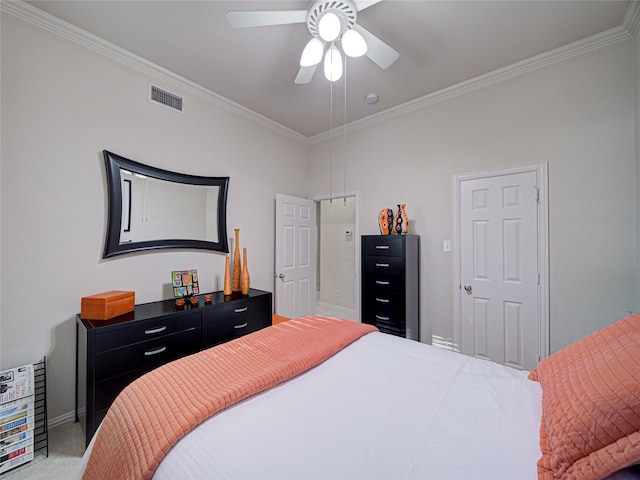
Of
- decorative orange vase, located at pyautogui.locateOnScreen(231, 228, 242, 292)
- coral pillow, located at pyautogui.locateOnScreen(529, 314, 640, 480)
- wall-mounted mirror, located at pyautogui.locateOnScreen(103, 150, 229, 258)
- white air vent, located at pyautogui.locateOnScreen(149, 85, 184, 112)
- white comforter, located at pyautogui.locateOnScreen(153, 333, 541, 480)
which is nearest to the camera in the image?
coral pillow, located at pyautogui.locateOnScreen(529, 314, 640, 480)

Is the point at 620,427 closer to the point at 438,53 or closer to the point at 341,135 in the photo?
the point at 438,53

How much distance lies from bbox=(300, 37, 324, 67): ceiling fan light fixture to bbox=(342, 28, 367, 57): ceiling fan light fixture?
16 cm

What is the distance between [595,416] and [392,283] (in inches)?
86.5

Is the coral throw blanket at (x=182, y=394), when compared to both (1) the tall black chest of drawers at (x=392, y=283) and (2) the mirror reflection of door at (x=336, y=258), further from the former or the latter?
(2) the mirror reflection of door at (x=336, y=258)

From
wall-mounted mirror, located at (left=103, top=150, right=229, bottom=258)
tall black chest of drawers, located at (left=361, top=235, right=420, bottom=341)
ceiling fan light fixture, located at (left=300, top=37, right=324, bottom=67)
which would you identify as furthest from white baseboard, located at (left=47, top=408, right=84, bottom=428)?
ceiling fan light fixture, located at (left=300, top=37, right=324, bottom=67)

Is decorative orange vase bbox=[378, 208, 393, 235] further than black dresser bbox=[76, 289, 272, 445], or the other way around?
decorative orange vase bbox=[378, 208, 393, 235]

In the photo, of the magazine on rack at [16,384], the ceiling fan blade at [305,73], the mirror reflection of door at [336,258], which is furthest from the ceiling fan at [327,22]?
the mirror reflection of door at [336,258]

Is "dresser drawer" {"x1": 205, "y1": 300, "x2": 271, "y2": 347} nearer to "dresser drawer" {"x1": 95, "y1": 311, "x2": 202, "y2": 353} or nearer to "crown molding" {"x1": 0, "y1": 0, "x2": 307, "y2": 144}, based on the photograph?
"dresser drawer" {"x1": 95, "y1": 311, "x2": 202, "y2": 353}

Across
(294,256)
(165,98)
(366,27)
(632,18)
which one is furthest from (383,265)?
(165,98)

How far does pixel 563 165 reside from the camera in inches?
90.3

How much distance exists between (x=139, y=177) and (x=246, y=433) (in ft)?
7.70

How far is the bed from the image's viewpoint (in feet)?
2.18

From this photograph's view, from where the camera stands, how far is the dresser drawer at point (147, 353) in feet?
5.86

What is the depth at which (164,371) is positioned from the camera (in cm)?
118
